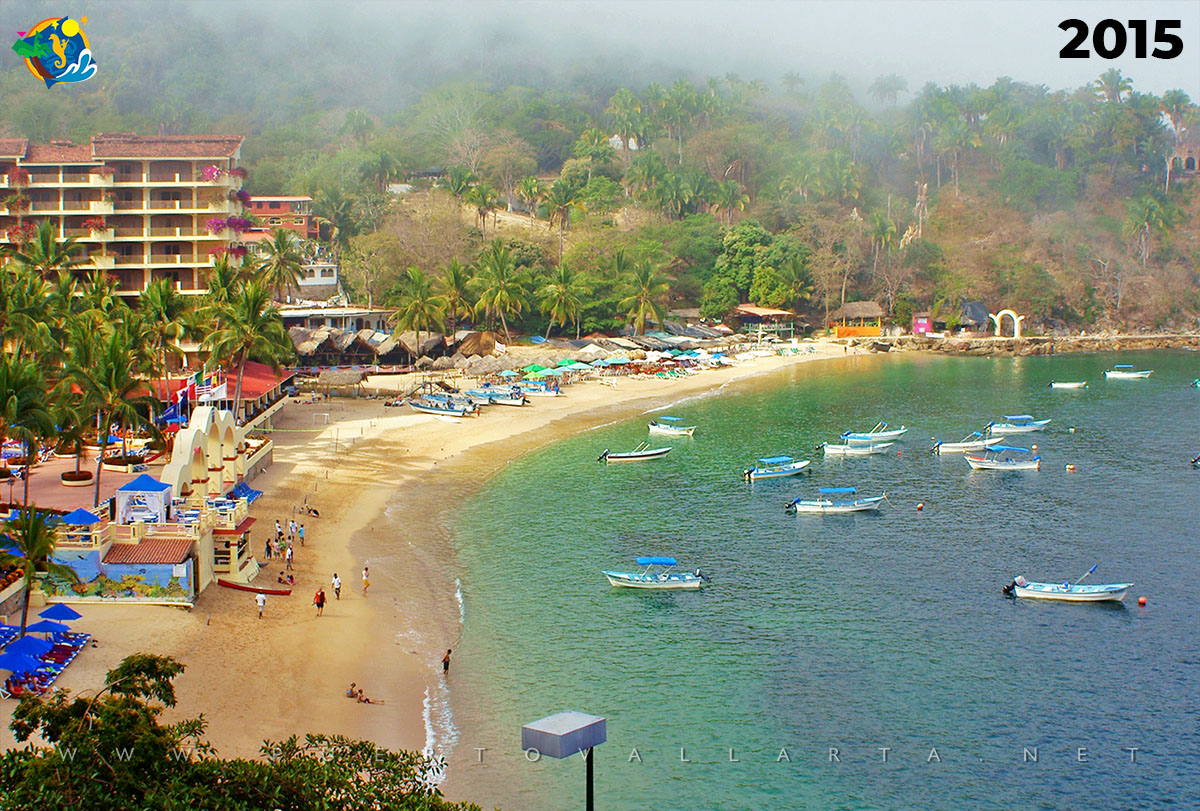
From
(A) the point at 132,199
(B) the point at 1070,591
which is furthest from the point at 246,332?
(B) the point at 1070,591

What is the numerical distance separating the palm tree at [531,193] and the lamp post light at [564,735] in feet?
429

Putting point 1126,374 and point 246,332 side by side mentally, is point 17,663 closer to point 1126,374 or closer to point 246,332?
point 246,332

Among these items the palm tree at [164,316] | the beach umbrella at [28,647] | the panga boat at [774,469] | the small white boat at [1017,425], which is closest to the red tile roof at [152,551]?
the beach umbrella at [28,647]

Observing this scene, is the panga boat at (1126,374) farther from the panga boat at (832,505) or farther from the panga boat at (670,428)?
the panga boat at (832,505)

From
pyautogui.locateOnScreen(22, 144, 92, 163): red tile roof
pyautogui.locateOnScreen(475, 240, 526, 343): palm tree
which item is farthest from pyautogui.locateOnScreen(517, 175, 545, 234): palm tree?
pyautogui.locateOnScreen(22, 144, 92, 163): red tile roof

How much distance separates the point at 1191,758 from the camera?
1173 inches

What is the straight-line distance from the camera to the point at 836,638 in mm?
37625

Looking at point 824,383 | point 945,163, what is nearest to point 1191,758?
point 824,383

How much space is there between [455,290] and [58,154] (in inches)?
1483

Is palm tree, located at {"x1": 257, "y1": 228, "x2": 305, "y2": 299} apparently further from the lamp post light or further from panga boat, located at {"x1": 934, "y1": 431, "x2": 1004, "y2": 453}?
the lamp post light

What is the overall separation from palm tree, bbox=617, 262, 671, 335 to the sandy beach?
49428 mm

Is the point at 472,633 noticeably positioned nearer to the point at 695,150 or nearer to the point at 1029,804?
the point at 1029,804

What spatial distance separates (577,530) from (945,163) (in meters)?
170

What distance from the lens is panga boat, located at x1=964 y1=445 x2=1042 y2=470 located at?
66.2m
